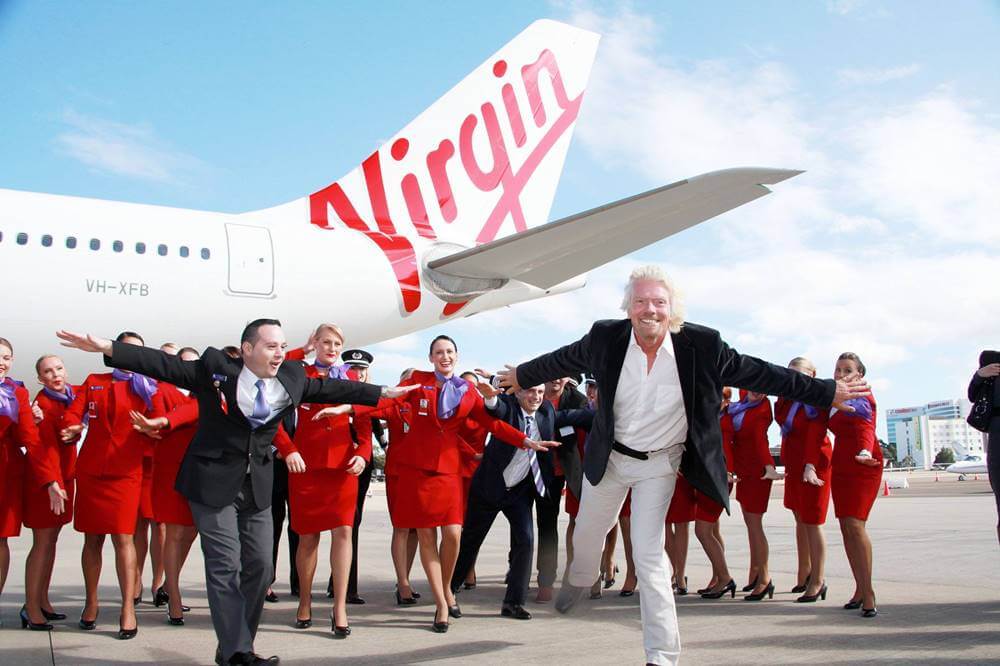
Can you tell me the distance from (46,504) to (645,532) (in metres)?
3.76

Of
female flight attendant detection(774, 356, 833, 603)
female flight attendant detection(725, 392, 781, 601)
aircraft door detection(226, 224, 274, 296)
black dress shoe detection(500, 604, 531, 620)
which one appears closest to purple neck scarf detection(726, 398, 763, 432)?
female flight attendant detection(725, 392, 781, 601)

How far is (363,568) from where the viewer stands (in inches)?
314

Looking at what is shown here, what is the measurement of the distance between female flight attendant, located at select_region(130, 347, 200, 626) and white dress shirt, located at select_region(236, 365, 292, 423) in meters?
1.00

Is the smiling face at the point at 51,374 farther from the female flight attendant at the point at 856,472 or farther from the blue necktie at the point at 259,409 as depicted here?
the female flight attendant at the point at 856,472

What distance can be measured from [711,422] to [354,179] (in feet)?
30.2

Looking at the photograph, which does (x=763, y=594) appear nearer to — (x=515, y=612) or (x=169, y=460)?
(x=515, y=612)

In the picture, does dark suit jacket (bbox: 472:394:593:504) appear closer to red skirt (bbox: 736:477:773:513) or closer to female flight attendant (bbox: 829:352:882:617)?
red skirt (bbox: 736:477:773:513)

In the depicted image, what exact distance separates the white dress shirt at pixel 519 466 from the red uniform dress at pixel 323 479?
41.9 inches

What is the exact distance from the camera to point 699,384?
145 inches

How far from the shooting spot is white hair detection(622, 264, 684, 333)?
3740 millimetres

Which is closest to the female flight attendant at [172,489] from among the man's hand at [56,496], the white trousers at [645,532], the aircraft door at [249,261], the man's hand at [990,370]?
the man's hand at [56,496]

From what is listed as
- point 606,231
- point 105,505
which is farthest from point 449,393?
point 606,231

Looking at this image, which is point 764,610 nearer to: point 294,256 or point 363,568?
point 363,568

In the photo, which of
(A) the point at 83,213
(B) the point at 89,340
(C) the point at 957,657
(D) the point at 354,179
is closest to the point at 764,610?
(C) the point at 957,657
